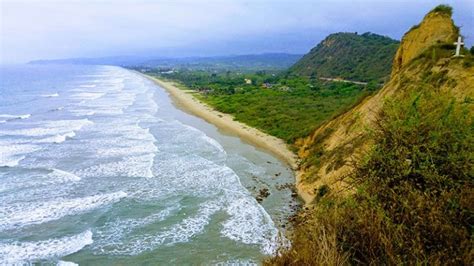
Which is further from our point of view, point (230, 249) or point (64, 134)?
point (64, 134)

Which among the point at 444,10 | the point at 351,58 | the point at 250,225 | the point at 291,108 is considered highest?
the point at 444,10

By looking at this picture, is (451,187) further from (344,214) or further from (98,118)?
(98,118)

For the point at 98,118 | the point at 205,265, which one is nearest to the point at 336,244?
the point at 205,265

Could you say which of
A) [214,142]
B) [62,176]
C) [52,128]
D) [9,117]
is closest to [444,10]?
[214,142]

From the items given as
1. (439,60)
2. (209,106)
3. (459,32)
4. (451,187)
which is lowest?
(209,106)

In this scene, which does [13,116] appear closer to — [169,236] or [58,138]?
[58,138]

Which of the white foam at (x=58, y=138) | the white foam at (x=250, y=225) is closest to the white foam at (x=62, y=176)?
the white foam at (x=250, y=225)

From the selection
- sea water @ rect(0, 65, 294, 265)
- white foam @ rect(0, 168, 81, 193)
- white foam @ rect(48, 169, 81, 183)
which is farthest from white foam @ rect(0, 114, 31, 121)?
white foam @ rect(48, 169, 81, 183)

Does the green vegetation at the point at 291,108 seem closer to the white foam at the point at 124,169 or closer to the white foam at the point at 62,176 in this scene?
the white foam at the point at 124,169

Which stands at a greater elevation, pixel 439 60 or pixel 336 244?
pixel 439 60
